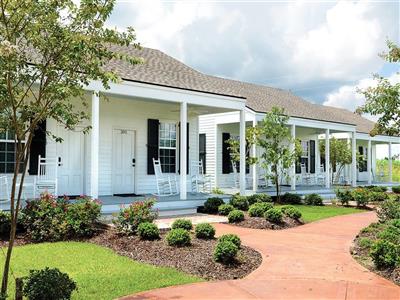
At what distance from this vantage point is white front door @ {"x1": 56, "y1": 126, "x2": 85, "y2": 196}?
1305cm

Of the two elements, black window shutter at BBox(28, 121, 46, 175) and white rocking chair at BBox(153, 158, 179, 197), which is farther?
white rocking chair at BBox(153, 158, 179, 197)

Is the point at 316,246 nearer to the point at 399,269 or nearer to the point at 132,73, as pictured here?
the point at 399,269

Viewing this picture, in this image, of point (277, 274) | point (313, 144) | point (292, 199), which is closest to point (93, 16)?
point (277, 274)

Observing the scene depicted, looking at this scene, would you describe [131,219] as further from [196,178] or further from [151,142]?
[196,178]

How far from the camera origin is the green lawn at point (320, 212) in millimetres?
12944

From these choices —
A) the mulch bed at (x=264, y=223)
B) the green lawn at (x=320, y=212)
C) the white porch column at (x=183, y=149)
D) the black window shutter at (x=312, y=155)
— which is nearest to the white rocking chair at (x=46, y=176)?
the white porch column at (x=183, y=149)

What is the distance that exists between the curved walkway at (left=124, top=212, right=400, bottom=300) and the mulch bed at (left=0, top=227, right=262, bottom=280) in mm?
277

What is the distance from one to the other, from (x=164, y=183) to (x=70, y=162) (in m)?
3.44

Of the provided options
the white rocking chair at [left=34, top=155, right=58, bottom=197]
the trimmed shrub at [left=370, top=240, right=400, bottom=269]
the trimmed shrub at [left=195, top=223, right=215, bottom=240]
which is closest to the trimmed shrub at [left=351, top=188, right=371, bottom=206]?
the trimmed shrub at [left=195, top=223, right=215, bottom=240]

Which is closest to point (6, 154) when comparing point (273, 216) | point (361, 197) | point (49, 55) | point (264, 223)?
point (264, 223)

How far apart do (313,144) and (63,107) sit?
22.4 metres

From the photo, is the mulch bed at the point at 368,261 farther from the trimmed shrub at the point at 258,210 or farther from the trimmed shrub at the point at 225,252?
the trimmed shrub at the point at 258,210

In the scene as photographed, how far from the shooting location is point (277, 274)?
6.38m

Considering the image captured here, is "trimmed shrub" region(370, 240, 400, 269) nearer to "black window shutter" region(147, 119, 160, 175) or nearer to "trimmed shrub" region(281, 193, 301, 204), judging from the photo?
"black window shutter" region(147, 119, 160, 175)
